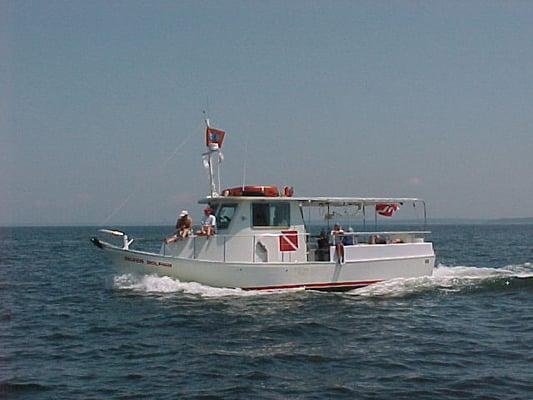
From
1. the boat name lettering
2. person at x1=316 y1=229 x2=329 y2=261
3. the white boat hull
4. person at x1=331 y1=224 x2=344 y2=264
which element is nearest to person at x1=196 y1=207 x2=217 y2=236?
the white boat hull

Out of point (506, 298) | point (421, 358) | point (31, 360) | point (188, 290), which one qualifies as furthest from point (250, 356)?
point (506, 298)

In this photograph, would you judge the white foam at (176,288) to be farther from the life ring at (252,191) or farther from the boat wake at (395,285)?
the life ring at (252,191)

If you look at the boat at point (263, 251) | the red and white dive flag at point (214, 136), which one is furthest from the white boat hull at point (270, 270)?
the red and white dive flag at point (214, 136)

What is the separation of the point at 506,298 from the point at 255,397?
1304 cm

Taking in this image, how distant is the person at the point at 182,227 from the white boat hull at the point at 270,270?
0.68 m

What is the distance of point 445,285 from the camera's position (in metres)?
22.4

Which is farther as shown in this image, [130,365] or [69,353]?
[69,353]

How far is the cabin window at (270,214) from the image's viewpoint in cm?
2023

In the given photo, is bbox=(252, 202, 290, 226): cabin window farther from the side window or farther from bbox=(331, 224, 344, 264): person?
bbox=(331, 224, 344, 264): person

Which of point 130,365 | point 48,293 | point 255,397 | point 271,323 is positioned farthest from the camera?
point 48,293

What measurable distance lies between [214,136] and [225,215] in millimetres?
2672

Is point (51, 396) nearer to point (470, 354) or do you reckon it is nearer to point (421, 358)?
point (421, 358)

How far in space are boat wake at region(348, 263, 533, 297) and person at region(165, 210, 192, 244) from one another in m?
5.58

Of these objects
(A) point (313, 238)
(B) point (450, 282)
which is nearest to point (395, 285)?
(B) point (450, 282)
